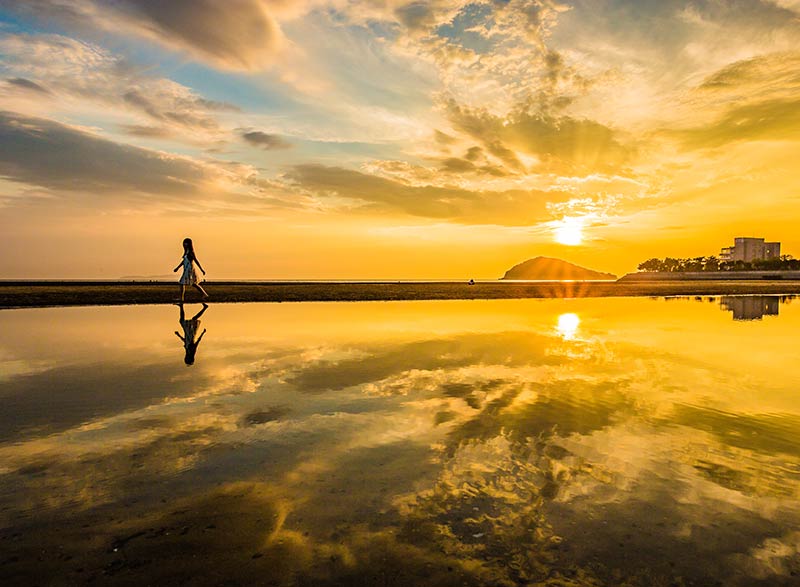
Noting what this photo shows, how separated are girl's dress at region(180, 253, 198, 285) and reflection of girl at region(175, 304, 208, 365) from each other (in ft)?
18.5

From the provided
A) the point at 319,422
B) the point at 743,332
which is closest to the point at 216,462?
the point at 319,422

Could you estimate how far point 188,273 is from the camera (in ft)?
101

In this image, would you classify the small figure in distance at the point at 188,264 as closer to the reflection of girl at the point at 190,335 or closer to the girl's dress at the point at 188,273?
the girl's dress at the point at 188,273

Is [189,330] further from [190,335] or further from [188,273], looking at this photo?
[188,273]

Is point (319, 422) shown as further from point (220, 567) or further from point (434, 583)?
point (434, 583)

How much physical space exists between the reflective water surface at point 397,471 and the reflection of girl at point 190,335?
70 centimetres

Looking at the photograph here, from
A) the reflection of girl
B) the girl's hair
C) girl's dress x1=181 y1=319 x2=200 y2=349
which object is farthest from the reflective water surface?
the girl's hair

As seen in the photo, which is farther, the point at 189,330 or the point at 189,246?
the point at 189,246

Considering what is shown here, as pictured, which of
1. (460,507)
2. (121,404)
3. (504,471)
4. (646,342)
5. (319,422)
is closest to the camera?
(460,507)

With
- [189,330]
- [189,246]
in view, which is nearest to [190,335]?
[189,330]

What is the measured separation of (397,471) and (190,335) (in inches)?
557

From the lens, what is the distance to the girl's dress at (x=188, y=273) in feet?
97.1

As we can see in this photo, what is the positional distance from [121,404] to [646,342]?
16484 mm

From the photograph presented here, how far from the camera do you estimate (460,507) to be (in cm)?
487
